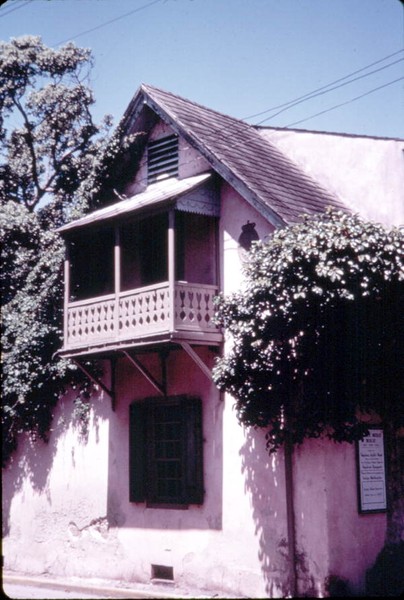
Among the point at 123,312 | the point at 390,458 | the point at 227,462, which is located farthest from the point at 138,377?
the point at 390,458

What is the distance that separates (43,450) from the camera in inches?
633

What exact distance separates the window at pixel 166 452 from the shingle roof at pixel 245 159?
3.80 metres

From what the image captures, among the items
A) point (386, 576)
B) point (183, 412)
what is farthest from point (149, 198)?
point (386, 576)

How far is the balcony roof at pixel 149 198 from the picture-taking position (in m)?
13.2

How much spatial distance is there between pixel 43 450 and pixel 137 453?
3.04m

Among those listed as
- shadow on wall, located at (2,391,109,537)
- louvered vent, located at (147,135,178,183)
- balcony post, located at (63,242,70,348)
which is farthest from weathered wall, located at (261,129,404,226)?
shadow on wall, located at (2,391,109,537)

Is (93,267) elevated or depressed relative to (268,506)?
elevated

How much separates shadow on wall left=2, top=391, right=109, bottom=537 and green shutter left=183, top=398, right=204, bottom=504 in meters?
2.33

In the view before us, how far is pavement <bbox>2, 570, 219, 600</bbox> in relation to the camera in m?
12.3

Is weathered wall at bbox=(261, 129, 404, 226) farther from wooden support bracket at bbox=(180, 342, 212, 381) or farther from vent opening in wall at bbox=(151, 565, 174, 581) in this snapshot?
vent opening in wall at bbox=(151, 565, 174, 581)

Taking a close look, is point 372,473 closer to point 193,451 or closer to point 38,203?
point 193,451

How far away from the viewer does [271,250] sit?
11156 mm

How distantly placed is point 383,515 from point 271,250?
4.79 meters

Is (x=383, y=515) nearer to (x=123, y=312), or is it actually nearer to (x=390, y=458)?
(x=390, y=458)
